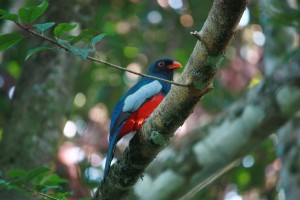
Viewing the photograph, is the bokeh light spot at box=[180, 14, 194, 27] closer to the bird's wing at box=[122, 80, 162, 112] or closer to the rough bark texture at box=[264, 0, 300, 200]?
the rough bark texture at box=[264, 0, 300, 200]

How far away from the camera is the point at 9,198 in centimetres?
470

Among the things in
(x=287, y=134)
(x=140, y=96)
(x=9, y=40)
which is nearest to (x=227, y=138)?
(x=140, y=96)

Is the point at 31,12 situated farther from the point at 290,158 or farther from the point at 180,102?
the point at 290,158

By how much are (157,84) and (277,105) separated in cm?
115

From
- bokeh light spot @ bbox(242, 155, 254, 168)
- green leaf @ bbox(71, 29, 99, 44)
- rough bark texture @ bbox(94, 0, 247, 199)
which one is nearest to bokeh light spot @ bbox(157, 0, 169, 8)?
bokeh light spot @ bbox(242, 155, 254, 168)

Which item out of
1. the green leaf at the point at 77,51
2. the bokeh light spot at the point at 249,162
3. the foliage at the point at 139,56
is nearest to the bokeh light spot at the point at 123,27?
the foliage at the point at 139,56

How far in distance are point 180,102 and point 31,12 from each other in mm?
951

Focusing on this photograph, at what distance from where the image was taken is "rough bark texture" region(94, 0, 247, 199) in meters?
2.77

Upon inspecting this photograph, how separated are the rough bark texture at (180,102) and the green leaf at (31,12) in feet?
2.63

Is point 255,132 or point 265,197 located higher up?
point 255,132

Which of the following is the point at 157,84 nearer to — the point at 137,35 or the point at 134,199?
the point at 134,199

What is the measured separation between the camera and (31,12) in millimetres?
2812

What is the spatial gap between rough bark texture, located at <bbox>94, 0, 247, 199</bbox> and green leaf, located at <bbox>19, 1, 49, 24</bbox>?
2.63 feet

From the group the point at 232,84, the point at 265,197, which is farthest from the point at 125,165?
the point at 232,84
